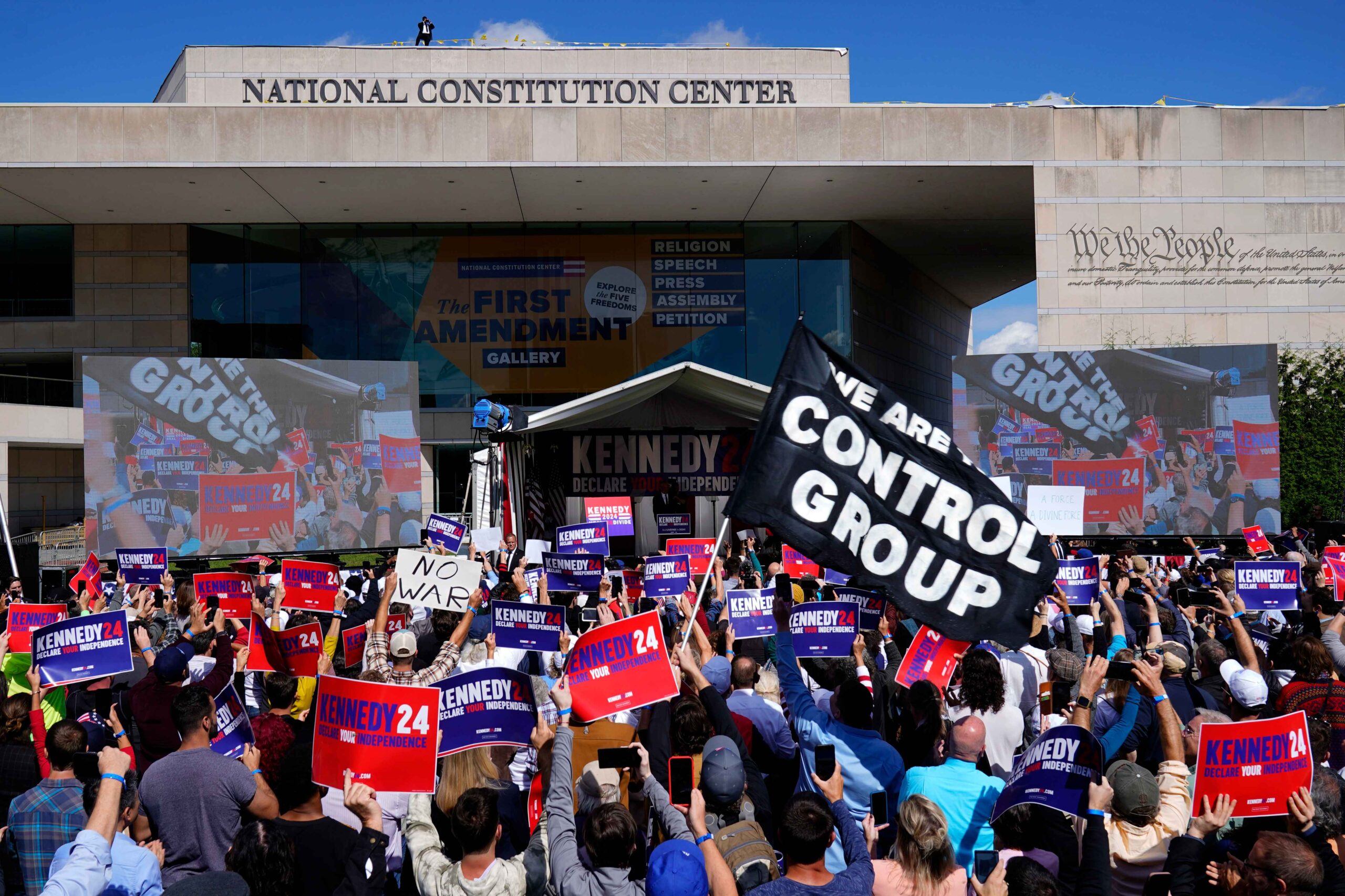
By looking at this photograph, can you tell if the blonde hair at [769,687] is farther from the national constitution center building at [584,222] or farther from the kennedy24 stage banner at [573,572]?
the national constitution center building at [584,222]

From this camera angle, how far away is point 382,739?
4297mm

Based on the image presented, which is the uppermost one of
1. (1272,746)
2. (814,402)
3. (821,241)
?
(821,241)

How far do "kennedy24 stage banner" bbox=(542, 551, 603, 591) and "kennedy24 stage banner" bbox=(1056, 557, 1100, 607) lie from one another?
4.33 metres

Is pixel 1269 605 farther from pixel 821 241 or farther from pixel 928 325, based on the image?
pixel 928 325

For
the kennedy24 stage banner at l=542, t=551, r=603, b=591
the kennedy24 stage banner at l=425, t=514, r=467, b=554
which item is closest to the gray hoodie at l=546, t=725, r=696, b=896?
the kennedy24 stage banner at l=542, t=551, r=603, b=591

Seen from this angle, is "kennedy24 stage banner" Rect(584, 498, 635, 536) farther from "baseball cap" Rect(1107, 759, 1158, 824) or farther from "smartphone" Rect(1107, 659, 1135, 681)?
"baseball cap" Rect(1107, 759, 1158, 824)

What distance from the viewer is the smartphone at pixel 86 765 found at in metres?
3.96

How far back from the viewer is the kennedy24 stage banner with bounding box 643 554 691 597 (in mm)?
9875

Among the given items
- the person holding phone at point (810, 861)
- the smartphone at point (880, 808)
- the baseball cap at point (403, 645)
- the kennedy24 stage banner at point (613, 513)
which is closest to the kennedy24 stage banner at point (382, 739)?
the person holding phone at point (810, 861)

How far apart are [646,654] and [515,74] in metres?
29.6

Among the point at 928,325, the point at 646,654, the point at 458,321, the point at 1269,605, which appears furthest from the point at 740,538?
the point at 928,325

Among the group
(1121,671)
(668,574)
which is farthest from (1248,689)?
(668,574)

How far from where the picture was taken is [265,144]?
90.0 ft

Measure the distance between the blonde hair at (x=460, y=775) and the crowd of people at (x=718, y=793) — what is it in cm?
1
